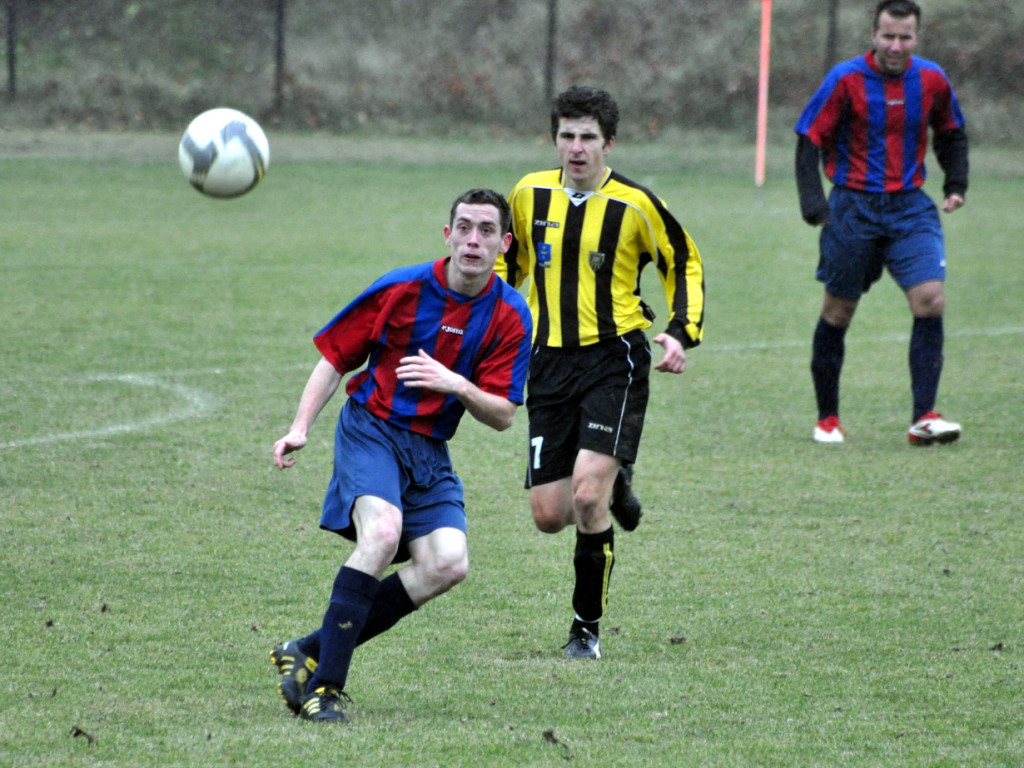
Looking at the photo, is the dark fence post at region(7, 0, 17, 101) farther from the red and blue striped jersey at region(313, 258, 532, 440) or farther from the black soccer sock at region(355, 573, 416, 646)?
the black soccer sock at region(355, 573, 416, 646)

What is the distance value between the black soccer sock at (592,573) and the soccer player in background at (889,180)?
3.27m

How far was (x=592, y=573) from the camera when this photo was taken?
15.4 ft

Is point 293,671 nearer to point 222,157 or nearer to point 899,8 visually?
point 222,157

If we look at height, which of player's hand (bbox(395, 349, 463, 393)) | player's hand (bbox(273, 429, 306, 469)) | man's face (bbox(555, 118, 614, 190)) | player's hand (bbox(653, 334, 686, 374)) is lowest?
player's hand (bbox(273, 429, 306, 469))

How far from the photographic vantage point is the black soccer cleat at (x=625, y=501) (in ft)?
17.5

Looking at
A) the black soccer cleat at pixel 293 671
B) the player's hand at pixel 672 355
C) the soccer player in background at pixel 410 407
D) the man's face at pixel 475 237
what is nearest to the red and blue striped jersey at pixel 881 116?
the player's hand at pixel 672 355

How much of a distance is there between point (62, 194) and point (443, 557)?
14.8m

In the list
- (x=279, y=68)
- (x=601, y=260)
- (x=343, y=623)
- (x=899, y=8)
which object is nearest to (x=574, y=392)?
(x=601, y=260)

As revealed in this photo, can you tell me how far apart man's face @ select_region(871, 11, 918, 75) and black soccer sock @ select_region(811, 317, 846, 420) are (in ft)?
4.57

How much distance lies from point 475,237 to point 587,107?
938 mm

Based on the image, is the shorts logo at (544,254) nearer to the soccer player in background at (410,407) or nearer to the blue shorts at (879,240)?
the soccer player in background at (410,407)

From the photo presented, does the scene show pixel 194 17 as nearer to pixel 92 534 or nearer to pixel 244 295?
pixel 244 295

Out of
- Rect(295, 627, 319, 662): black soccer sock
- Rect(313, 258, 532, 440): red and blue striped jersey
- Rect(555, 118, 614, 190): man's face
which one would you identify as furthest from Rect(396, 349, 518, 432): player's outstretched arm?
Rect(555, 118, 614, 190): man's face

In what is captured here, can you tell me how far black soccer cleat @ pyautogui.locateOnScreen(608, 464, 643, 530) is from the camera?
5320 mm
